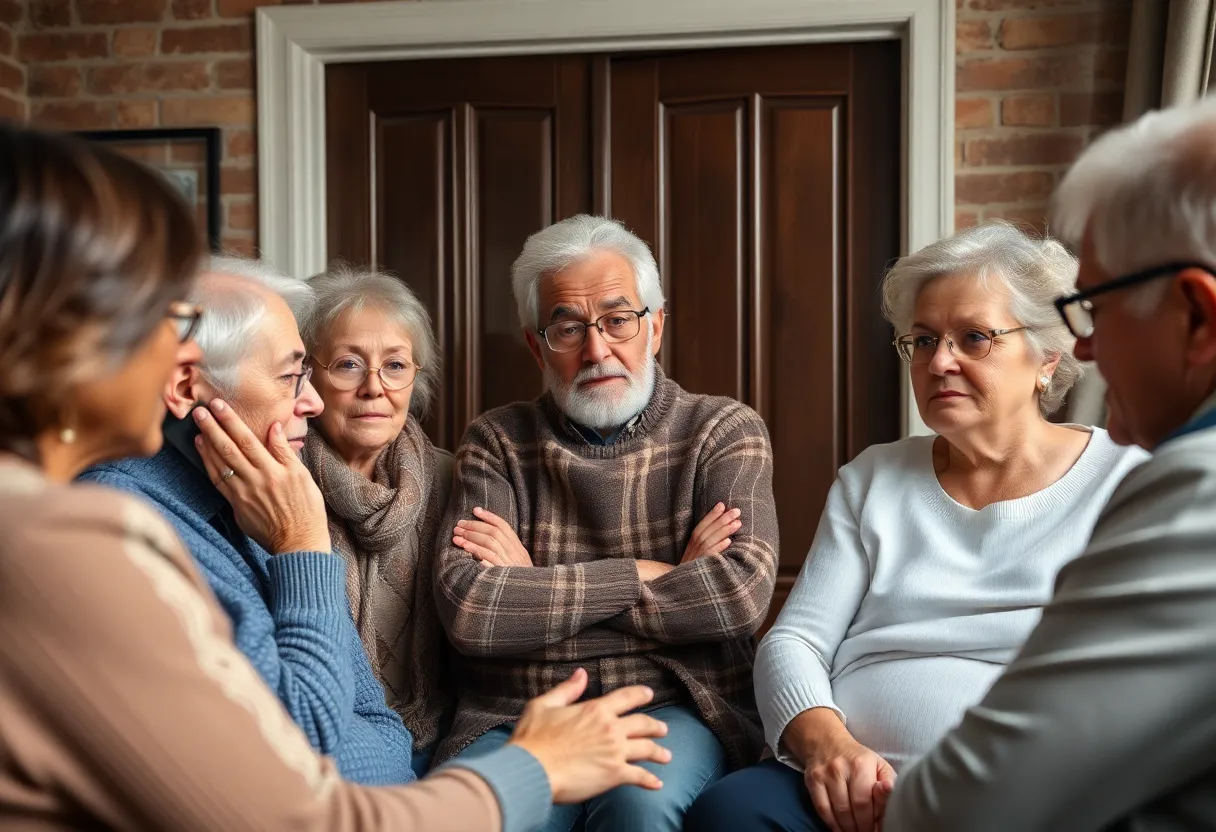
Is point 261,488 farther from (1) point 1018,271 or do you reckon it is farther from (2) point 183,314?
(1) point 1018,271

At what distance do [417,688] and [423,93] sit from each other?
190 centimetres

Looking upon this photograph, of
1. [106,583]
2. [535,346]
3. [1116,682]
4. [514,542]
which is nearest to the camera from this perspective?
[106,583]

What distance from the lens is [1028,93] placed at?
2.89 meters

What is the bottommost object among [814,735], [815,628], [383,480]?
[814,735]

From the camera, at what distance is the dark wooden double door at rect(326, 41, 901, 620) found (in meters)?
3.04

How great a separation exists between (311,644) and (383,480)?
826 millimetres

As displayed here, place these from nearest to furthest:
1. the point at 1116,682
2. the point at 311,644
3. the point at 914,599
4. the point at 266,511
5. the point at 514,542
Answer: the point at 1116,682 → the point at 311,644 → the point at 266,511 → the point at 914,599 → the point at 514,542

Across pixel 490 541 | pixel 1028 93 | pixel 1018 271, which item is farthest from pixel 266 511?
pixel 1028 93

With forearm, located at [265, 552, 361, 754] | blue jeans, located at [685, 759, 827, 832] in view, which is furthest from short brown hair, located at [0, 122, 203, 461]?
blue jeans, located at [685, 759, 827, 832]

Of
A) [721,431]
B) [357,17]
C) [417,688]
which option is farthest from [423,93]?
[417,688]

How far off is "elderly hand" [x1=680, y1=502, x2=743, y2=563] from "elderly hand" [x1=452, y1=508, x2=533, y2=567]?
329 mm

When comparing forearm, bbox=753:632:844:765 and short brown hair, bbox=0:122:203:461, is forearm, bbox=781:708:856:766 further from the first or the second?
short brown hair, bbox=0:122:203:461

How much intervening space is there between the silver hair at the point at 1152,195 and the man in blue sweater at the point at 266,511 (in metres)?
1.05

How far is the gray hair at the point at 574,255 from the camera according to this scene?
2.23 metres
